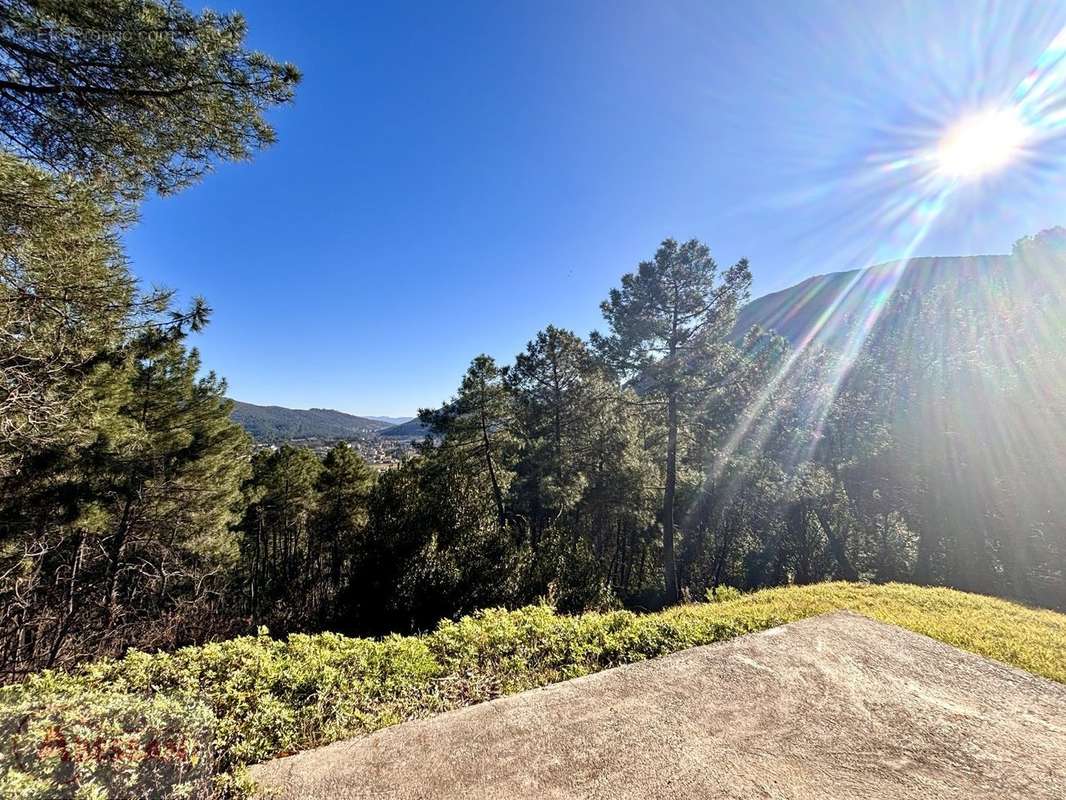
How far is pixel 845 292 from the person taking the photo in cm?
6925

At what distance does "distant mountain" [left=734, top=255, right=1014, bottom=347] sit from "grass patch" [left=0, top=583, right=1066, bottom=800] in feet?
63.6

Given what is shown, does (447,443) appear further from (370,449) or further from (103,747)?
(370,449)

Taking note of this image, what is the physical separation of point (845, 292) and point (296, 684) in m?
86.6

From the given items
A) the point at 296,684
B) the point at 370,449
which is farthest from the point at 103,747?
the point at 370,449

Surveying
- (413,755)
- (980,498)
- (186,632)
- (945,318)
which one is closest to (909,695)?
(413,755)

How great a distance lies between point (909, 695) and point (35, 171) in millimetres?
8745

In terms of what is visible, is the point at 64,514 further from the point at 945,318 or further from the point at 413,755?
the point at 945,318

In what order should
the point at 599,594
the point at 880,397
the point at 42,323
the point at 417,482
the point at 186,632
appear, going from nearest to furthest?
the point at 42,323 → the point at 186,632 → the point at 599,594 → the point at 417,482 → the point at 880,397

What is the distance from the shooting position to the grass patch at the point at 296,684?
1996 millimetres

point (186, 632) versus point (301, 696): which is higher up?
point (301, 696)

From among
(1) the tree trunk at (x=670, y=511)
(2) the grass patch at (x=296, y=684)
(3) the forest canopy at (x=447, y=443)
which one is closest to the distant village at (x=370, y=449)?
(3) the forest canopy at (x=447, y=443)

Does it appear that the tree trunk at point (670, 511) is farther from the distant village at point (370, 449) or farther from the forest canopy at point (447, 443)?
the distant village at point (370, 449)

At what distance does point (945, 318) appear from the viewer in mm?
20375

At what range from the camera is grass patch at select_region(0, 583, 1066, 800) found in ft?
6.55
